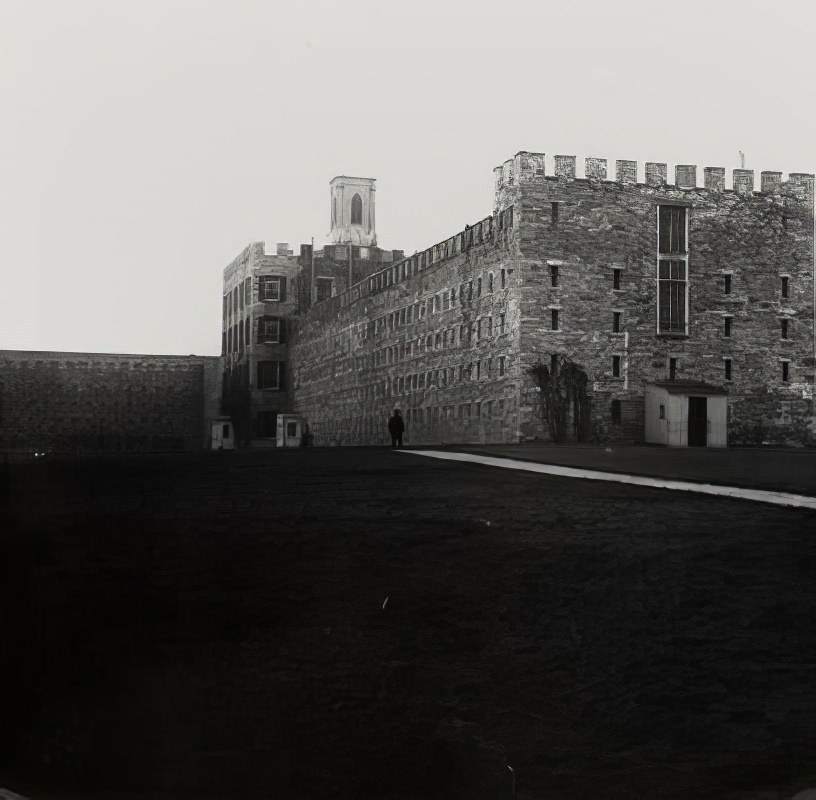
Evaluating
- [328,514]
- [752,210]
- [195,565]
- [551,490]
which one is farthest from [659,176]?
[195,565]

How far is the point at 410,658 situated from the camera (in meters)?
7.05

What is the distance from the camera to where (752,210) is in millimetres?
48906

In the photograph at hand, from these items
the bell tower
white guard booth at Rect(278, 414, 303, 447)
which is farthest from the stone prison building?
the bell tower

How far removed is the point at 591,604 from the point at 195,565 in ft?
10.1

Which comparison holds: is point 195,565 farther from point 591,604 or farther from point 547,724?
point 547,724

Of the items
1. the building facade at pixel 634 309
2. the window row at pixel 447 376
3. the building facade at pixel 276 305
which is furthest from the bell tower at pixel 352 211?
the building facade at pixel 634 309

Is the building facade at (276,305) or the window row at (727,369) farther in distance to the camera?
the building facade at (276,305)

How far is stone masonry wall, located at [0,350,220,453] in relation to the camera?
83125mm

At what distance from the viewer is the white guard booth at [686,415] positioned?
45.1 meters

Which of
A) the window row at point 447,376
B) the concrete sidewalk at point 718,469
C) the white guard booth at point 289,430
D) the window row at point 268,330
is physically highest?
the window row at point 268,330

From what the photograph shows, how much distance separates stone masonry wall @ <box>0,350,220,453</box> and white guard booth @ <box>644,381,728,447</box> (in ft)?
142

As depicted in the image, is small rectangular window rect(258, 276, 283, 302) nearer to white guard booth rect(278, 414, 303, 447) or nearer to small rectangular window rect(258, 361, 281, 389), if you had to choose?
small rectangular window rect(258, 361, 281, 389)

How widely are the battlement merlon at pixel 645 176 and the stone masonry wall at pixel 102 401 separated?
41.3m

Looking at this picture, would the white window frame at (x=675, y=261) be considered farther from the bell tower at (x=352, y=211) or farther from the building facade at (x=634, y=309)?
the bell tower at (x=352, y=211)
